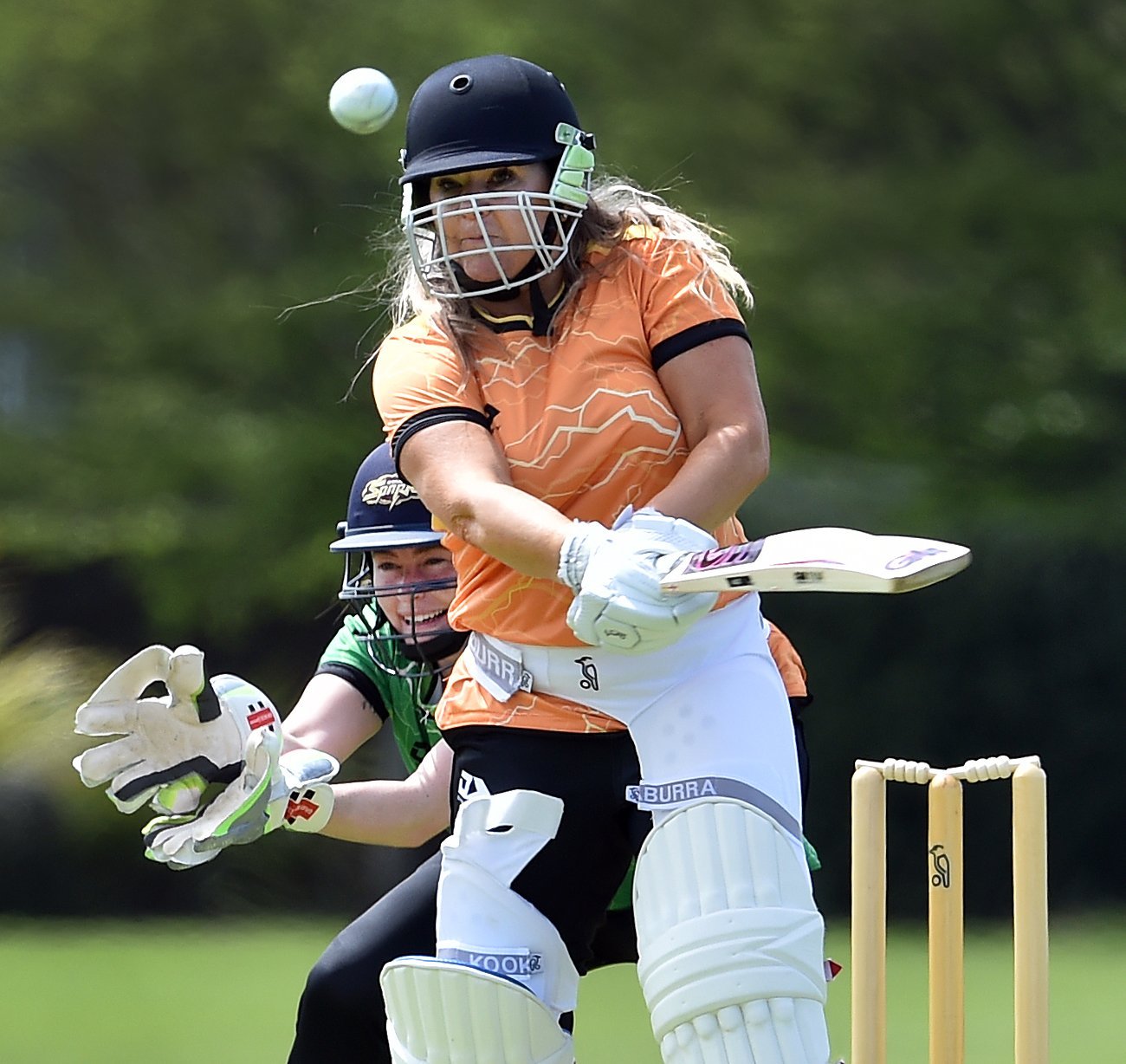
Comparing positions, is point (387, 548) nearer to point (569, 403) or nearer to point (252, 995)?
point (569, 403)

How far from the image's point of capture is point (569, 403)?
2303 mm

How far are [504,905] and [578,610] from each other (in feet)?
1.22

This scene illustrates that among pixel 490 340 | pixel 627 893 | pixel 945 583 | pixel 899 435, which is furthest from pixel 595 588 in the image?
pixel 899 435

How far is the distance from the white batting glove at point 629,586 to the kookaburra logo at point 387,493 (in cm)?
85

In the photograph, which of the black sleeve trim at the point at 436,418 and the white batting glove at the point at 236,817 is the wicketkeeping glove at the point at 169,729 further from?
the black sleeve trim at the point at 436,418

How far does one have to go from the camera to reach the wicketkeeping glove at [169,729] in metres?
2.43

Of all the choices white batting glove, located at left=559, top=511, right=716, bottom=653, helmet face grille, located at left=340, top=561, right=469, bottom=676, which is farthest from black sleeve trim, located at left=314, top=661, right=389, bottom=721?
white batting glove, located at left=559, top=511, right=716, bottom=653

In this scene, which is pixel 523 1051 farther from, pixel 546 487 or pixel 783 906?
pixel 546 487

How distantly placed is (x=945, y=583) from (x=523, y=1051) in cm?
485

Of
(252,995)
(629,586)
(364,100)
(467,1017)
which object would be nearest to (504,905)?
(467,1017)

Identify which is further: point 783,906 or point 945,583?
point 945,583

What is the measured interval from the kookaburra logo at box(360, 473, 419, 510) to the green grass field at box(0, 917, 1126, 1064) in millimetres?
2031

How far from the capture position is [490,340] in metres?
2.41

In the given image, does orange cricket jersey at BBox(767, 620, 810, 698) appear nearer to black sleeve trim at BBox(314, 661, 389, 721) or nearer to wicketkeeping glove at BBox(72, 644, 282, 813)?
wicketkeeping glove at BBox(72, 644, 282, 813)
